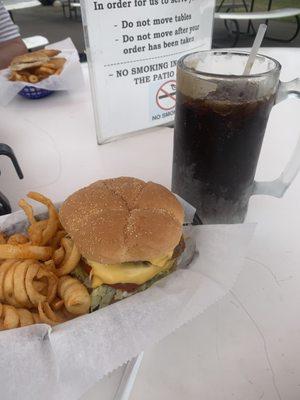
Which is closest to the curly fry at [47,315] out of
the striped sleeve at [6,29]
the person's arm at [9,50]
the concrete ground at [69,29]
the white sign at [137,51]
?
the white sign at [137,51]

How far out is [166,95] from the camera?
3.20 feet

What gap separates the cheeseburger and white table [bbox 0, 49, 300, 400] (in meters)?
0.10

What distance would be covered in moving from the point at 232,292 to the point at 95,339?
23 centimetres

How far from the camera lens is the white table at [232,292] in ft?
1.42

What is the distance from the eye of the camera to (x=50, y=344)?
0.42 metres

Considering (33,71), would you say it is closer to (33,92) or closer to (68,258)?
(33,92)

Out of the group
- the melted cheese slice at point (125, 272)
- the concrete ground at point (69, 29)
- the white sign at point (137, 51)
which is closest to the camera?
the melted cheese slice at point (125, 272)

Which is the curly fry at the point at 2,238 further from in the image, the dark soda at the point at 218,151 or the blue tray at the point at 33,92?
the blue tray at the point at 33,92

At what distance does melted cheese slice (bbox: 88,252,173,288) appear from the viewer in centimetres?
51

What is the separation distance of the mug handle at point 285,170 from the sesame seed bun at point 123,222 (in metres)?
0.20

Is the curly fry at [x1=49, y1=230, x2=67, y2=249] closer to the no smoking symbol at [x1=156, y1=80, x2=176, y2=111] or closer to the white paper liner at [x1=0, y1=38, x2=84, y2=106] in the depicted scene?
the no smoking symbol at [x1=156, y1=80, x2=176, y2=111]

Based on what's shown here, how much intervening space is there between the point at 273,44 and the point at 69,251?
20.9 feet

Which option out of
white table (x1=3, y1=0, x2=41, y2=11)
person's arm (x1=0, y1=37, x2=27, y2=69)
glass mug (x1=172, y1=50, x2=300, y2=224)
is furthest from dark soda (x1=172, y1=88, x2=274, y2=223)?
white table (x1=3, y1=0, x2=41, y2=11)

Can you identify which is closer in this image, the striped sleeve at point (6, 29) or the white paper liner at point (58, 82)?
the white paper liner at point (58, 82)
